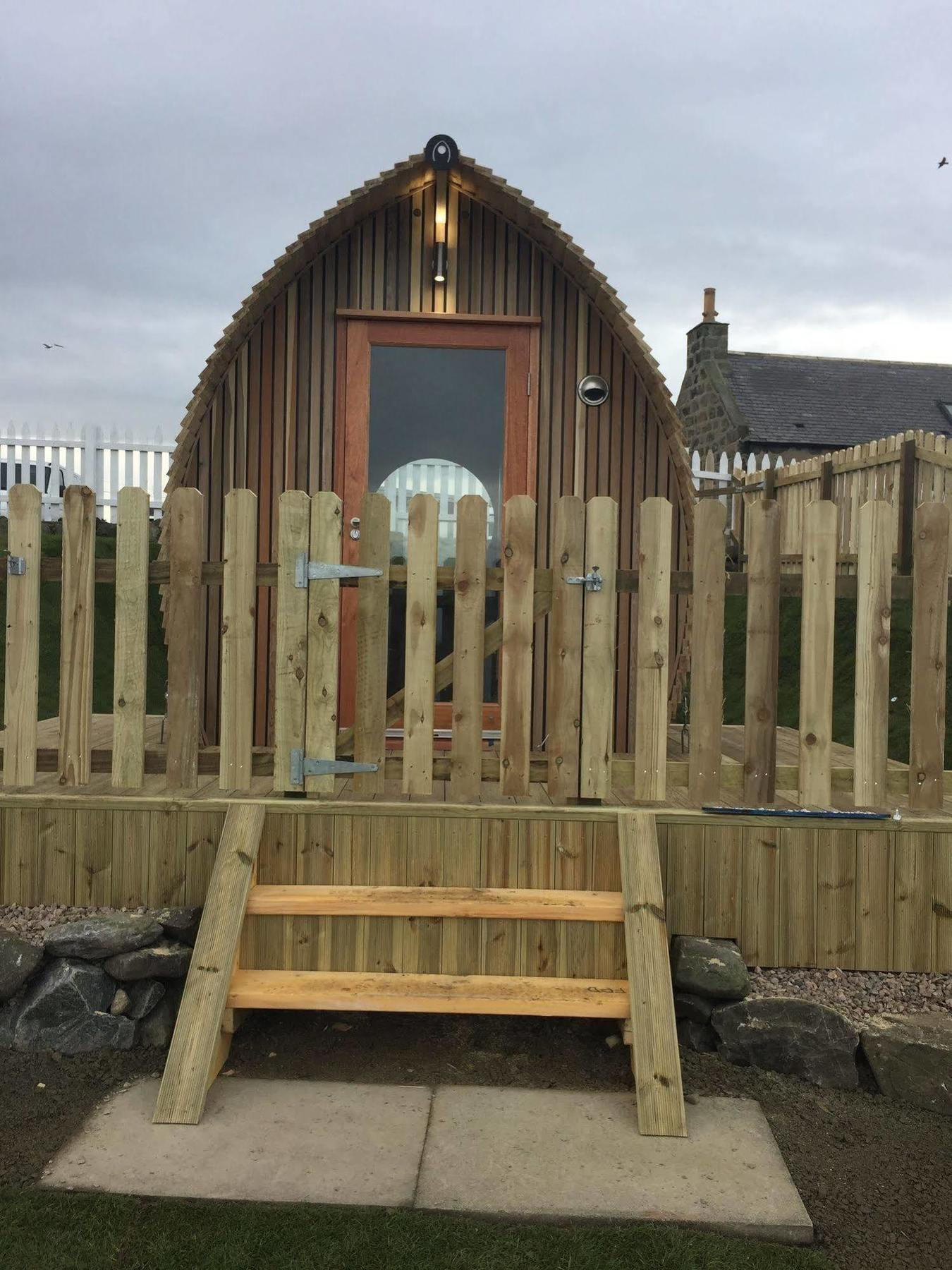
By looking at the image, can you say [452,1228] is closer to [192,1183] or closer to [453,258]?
[192,1183]

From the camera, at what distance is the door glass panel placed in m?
6.28

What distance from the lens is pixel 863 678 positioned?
444 centimetres

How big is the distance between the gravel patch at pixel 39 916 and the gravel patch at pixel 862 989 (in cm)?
278

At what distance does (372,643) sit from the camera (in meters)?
4.39

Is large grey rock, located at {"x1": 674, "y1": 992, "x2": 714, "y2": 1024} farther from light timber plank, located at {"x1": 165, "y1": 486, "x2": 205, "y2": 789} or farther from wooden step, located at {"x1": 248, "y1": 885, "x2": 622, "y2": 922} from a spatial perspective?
light timber plank, located at {"x1": 165, "y1": 486, "x2": 205, "y2": 789}

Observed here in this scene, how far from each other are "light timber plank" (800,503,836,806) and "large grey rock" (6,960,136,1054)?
10.3 feet

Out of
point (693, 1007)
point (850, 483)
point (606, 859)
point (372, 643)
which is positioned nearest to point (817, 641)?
point (606, 859)

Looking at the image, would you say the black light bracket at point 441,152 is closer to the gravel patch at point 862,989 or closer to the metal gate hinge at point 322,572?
the metal gate hinge at point 322,572

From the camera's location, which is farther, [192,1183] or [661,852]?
[661,852]

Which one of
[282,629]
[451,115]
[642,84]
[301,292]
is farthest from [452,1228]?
[451,115]

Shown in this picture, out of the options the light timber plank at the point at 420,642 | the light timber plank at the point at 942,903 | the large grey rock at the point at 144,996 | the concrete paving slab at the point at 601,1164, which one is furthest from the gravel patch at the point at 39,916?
the light timber plank at the point at 942,903

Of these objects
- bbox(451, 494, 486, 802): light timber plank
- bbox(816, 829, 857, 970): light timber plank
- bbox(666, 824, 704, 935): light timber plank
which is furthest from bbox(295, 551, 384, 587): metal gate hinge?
bbox(816, 829, 857, 970): light timber plank

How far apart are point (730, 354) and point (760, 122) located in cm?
496

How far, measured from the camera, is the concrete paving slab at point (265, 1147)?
3025mm
